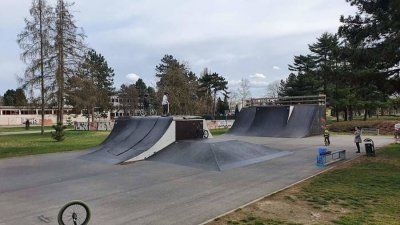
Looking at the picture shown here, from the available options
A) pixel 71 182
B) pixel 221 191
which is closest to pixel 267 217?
pixel 221 191

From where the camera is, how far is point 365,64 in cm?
1672

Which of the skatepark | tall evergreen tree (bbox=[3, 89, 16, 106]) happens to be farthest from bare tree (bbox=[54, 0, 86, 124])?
tall evergreen tree (bbox=[3, 89, 16, 106])

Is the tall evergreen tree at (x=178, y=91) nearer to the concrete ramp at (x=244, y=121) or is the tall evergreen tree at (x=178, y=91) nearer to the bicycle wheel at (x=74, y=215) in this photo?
the concrete ramp at (x=244, y=121)

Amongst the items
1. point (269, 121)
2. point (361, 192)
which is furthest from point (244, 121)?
point (361, 192)

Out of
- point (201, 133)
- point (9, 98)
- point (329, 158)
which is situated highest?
point (9, 98)

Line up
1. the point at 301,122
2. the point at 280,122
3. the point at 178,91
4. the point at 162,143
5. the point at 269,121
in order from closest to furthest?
the point at 162,143, the point at 301,122, the point at 280,122, the point at 269,121, the point at 178,91

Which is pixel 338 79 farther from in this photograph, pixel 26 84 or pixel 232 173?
pixel 26 84

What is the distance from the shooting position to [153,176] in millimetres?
12391

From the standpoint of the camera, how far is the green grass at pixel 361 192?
23.5 feet

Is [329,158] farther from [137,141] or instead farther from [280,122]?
[280,122]

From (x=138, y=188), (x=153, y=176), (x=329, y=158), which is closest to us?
(x=138, y=188)

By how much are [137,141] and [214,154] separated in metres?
5.53

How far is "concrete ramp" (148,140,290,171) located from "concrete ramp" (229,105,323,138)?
10515 millimetres

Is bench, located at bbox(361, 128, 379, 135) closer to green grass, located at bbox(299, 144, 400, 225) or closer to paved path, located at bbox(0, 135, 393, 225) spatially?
paved path, located at bbox(0, 135, 393, 225)
